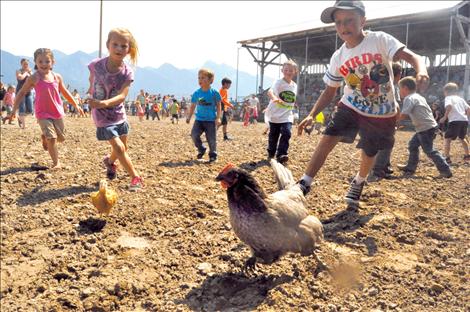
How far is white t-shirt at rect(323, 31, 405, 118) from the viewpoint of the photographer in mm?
3477

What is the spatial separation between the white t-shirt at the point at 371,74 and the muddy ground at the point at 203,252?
1078 mm

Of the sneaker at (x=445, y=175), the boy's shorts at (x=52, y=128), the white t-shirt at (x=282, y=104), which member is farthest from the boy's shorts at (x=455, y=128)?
the boy's shorts at (x=52, y=128)

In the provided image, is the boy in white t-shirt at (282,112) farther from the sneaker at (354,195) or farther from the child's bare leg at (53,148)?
the child's bare leg at (53,148)

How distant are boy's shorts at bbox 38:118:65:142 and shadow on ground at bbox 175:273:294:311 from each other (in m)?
3.77

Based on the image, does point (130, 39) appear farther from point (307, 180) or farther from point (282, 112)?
point (282, 112)

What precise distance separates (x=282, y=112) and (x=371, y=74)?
9.90 ft

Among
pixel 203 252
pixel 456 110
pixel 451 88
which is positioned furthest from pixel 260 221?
pixel 451 88

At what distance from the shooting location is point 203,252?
10.3 ft

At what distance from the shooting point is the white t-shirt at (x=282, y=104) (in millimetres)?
6512

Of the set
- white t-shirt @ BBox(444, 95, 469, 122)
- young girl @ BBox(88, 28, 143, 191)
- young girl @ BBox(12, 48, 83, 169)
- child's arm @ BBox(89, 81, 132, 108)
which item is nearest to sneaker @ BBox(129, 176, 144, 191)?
young girl @ BBox(88, 28, 143, 191)

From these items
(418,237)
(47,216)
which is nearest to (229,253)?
(418,237)

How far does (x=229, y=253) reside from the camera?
122 inches

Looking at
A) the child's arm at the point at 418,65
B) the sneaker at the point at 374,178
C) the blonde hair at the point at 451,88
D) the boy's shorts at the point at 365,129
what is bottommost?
the sneaker at the point at 374,178

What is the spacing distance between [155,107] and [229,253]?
23.7m
